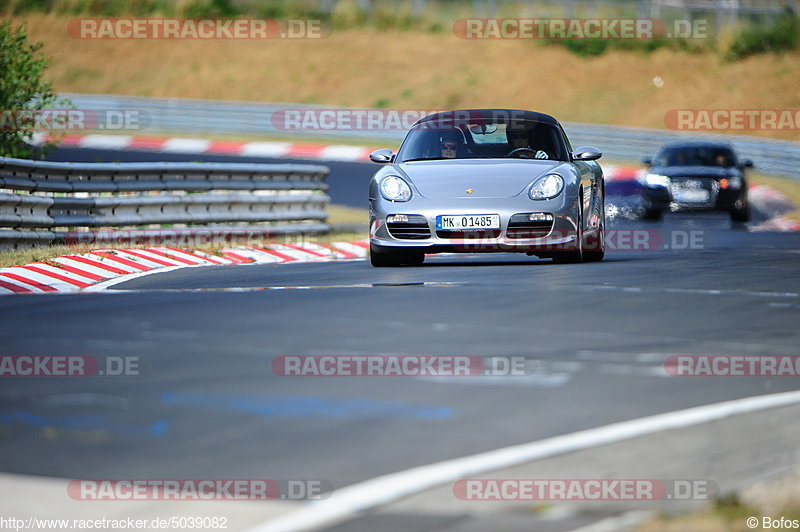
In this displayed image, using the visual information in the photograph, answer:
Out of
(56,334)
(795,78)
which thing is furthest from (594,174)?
(795,78)

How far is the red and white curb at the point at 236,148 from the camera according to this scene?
33781 millimetres

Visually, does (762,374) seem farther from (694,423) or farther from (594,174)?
(594,174)

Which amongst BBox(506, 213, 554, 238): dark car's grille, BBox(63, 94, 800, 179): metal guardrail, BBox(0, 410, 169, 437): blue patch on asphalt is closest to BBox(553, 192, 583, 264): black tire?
BBox(506, 213, 554, 238): dark car's grille

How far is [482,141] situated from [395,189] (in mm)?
1531

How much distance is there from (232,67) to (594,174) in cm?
3926

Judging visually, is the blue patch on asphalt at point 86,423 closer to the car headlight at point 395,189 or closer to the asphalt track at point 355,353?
the asphalt track at point 355,353

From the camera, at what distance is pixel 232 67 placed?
52.0 m

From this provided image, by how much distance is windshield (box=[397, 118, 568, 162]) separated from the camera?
13.6 m

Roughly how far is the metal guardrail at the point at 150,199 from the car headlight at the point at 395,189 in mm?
3898

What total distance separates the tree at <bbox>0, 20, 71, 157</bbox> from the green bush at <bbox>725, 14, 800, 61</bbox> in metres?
32.2

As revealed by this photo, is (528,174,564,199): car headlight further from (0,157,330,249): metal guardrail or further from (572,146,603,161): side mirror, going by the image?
(0,157,330,249): metal guardrail

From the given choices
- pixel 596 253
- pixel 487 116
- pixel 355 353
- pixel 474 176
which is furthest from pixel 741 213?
pixel 355 353

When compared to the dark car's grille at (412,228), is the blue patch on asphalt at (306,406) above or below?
below

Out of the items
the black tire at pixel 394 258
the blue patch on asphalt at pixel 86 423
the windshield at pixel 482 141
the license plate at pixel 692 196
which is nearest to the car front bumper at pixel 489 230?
the black tire at pixel 394 258
